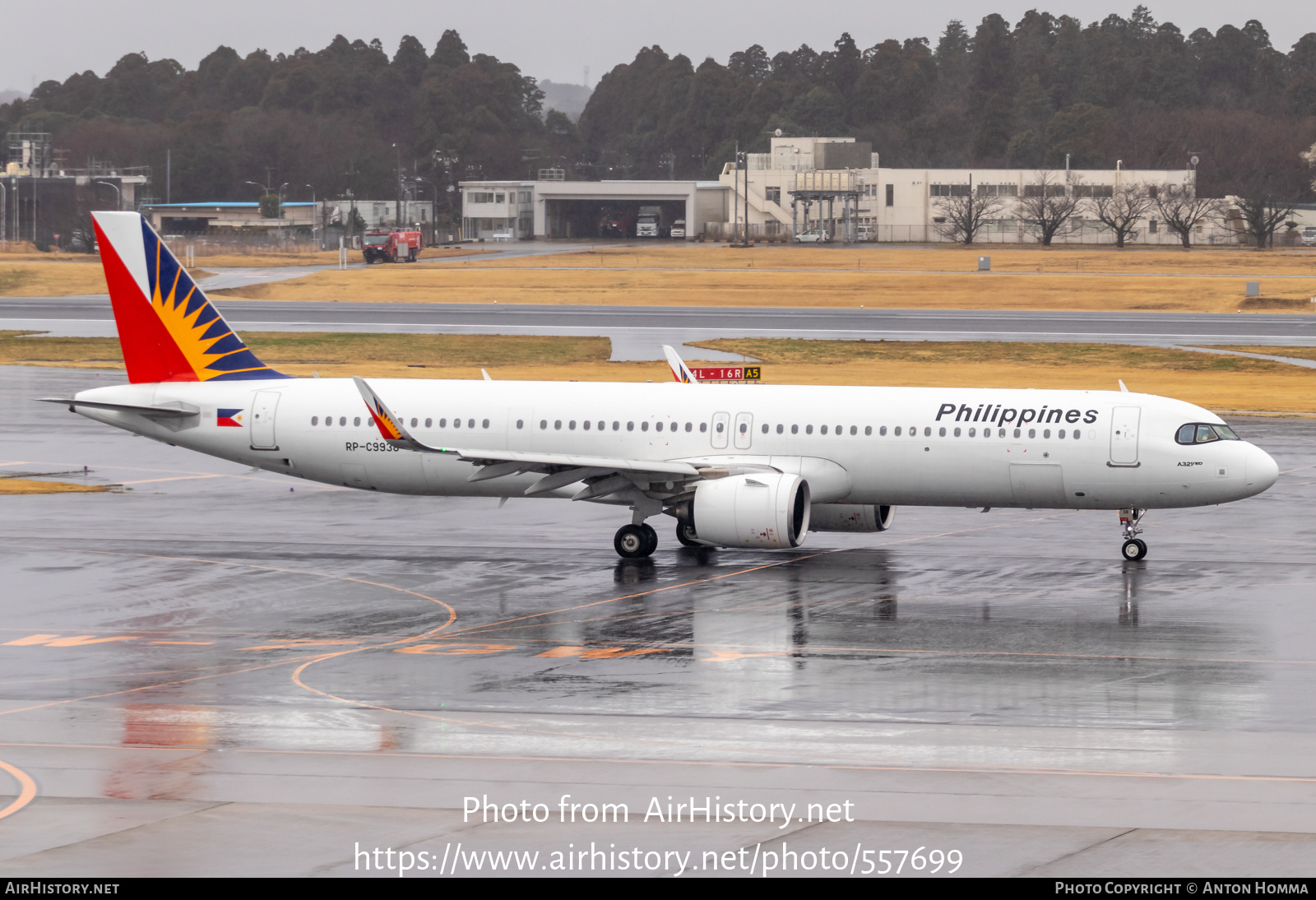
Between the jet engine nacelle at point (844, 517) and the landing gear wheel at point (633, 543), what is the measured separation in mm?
4136

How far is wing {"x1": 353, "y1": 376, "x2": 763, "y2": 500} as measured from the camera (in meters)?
35.9

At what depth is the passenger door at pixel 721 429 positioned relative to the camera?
38.4m

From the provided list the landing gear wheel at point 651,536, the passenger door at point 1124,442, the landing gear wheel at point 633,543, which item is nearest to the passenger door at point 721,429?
the landing gear wheel at point 651,536

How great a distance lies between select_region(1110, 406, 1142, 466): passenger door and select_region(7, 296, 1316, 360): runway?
45.8 metres

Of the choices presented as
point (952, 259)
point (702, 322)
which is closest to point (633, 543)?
point (702, 322)

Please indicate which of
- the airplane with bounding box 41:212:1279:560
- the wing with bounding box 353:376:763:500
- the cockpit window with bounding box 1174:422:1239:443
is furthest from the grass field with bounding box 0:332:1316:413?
the wing with bounding box 353:376:763:500

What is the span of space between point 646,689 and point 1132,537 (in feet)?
54.4

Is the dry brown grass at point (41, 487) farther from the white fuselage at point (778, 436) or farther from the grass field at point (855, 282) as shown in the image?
the grass field at point (855, 282)

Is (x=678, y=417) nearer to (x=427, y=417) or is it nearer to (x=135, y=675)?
(x=427, y=417)

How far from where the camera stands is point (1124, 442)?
120ft

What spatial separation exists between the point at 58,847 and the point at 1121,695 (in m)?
15.7

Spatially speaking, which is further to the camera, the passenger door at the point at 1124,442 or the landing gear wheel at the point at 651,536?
the landing gear wheel at the point at 651,536

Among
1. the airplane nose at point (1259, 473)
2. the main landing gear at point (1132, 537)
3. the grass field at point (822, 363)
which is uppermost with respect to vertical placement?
the airplane nose at point (1259, 473)

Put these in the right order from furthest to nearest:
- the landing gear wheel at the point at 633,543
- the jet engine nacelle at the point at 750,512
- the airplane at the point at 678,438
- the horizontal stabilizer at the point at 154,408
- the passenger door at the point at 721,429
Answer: the horizontal stabilizer at the point at 154,408 → the passenger door at the point at 721,429 → the landing gear wheel at the point at 633,543 → the airplane at the point at 678,438 → the jet engine nacelle at the point at 750,512
